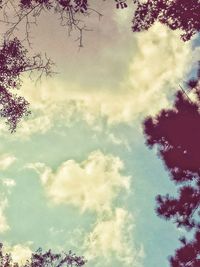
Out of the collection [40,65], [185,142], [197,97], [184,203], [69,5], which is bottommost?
[184,203]

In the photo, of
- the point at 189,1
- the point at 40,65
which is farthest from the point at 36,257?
the point at 189,1

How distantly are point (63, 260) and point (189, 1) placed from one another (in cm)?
1849

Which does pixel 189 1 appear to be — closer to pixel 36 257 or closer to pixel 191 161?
pixel 191 161

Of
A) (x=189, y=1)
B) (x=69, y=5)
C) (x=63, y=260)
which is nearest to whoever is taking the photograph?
(x=69, y=5)

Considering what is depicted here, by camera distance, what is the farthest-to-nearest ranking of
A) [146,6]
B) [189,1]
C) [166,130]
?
[166,130], [146,6], [189,1]

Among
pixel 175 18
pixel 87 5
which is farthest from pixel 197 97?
pixel 87 5

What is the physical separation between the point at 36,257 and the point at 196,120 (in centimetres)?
1701

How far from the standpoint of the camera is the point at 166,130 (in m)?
11.4

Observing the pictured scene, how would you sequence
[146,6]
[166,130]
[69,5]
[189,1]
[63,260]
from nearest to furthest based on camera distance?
[69,5] → [189,1] → [146,6] → [166,130] → [63,260]

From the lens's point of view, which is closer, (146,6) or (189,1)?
(189,1)

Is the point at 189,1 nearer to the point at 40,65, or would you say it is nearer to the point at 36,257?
the point at 40,65

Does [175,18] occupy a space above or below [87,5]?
above

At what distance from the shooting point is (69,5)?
862cm

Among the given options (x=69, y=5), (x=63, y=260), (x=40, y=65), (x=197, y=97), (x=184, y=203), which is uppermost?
(x=63, y=260)
